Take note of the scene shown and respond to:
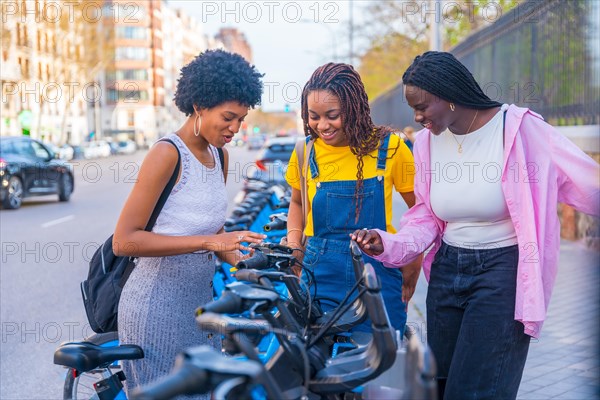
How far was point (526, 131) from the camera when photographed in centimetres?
301

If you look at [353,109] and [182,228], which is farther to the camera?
[353,109]

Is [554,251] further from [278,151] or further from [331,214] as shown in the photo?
[278,151]

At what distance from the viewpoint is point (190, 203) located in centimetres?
314

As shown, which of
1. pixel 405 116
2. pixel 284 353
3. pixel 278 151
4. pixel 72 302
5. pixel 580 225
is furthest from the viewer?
pixel 405 116

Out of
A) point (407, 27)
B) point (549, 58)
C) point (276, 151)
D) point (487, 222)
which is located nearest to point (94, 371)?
point (487, 222)

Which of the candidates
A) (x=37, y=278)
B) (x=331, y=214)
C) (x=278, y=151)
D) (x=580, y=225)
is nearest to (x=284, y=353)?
(x=331, y=214)

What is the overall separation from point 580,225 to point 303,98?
8502 mm

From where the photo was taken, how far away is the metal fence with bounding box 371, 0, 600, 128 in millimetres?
10148

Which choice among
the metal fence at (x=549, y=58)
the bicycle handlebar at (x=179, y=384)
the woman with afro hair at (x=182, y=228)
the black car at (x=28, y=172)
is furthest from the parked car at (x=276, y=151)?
the bicycle handlebar at (x=179, y=384)

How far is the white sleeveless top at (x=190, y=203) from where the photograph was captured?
3.10m

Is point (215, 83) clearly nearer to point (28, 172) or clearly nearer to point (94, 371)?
point (94, 371)

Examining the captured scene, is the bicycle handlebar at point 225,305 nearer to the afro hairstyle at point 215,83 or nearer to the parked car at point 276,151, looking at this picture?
the afro hairstyle at point 215,83

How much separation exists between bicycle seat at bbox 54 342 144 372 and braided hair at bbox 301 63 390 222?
41.0 inches

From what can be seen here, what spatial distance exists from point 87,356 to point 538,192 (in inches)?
65.3
